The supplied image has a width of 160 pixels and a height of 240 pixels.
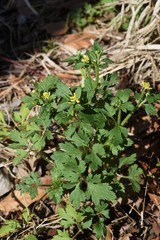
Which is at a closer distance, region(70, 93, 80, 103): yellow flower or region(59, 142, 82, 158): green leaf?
region(70, 93, 80, 103): yellow flower

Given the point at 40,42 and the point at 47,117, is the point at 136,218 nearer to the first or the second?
the point at 47,117

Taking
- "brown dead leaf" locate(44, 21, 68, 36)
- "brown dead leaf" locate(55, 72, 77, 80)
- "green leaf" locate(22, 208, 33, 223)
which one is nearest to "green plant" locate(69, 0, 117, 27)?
"brown dead leaf" locate(44, 21, 68, 36)

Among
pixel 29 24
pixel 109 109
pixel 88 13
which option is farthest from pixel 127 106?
pixel 29 24

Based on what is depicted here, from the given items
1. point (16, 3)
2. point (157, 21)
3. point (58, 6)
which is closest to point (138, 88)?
point (157, 21)

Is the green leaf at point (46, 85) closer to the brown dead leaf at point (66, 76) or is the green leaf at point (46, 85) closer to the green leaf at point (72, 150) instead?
the green leaf at point (72, 150)

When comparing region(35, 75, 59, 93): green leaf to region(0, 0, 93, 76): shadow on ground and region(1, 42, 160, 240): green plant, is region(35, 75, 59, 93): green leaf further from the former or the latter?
region(0, 0, 93, 76): shadow on ground

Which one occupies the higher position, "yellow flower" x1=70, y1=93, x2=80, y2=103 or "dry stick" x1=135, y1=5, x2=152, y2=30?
"dry stick" x1=135, y1=5, x2=152, y2=30
